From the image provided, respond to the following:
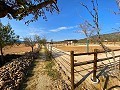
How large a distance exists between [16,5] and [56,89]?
4.27 meters

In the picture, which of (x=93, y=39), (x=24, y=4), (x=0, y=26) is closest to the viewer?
(x=93, y=39)

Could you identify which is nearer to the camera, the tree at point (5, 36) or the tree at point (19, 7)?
the tree at point (19, 7)

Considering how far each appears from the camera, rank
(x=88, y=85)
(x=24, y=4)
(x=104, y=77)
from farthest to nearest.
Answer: (x=104, y=77), (x=88, y=85), (x=24, y=4)

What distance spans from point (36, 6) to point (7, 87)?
427 centimetres

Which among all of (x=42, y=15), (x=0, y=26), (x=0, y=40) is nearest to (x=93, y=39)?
(x=42, y=15)

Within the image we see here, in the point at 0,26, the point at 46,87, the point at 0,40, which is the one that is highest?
the point at 0,26

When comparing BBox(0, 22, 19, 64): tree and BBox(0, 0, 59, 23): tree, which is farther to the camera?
BBox(0, 22, 19, 64): tree

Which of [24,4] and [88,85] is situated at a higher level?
[24,4]

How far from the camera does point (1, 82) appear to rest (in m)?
9.03

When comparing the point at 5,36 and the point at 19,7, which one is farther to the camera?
the point at 5,36

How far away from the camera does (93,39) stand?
2922mm

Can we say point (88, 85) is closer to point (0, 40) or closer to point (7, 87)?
point (7, 87)

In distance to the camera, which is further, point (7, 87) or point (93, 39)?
point (7, 87)

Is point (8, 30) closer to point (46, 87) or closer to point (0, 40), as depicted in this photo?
point (0, 40)
